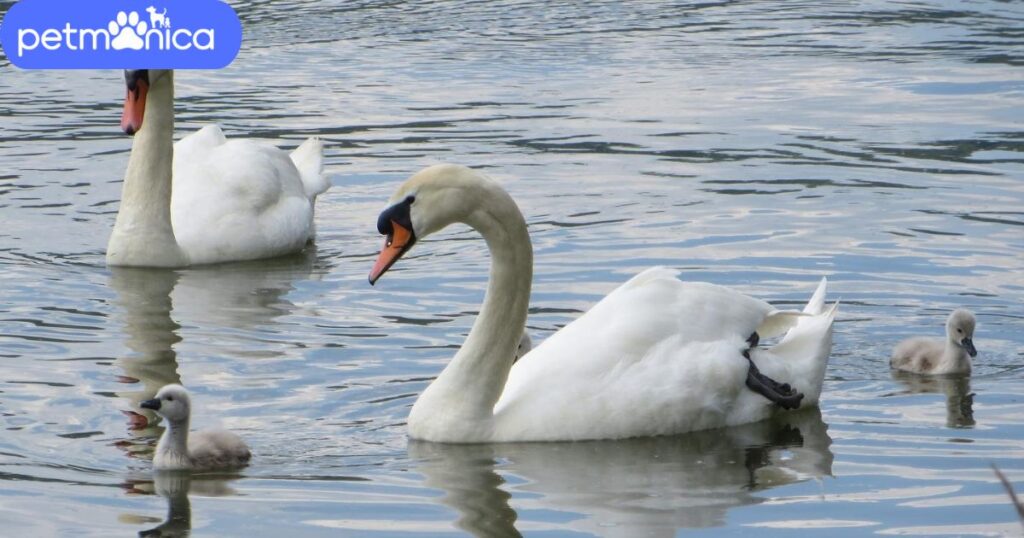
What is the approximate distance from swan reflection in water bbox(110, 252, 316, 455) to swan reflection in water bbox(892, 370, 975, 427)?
10.4ft

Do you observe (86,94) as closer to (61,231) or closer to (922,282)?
(61,231)

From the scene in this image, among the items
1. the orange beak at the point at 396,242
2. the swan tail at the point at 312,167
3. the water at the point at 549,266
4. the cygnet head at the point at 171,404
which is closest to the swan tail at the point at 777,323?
the water at the point at 549,266

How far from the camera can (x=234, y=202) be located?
43.3 feet

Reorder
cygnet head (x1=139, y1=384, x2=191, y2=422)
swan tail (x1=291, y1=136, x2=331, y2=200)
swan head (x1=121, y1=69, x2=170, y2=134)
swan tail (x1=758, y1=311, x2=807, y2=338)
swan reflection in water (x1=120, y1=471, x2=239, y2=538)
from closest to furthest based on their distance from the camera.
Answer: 1. swan reflection in water (x1=120, y1=471, x2=239, y2=538)
2. cygnet head (x1=139, y1=384, x2=191, y2=422)
3. swan tail (x1=758, y1=311, x2=807, y2=338)
4. swan head (x1=121, y1=69, x2=170, y2=134)
5. swan tail (x1=291, y1=136, x2=331, y2=200)

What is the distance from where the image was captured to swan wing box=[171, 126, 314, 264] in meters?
13.0

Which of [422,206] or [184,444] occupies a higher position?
[422,206]

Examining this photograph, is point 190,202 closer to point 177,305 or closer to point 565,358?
point 177,305

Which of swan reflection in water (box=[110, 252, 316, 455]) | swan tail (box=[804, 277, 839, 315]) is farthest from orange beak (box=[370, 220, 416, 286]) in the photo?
swan tail (box=[804, 277, 839, 315])

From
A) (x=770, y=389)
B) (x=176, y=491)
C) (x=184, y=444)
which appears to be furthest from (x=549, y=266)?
(x=176, y=491)

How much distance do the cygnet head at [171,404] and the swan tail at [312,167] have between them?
19.1 feet

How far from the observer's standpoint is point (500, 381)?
28.5ft

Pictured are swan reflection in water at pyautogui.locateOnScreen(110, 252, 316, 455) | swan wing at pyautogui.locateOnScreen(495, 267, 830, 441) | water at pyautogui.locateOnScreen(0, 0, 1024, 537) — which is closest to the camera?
water at pyautogui.locateOnScreen(0, 0, 1024, 537)

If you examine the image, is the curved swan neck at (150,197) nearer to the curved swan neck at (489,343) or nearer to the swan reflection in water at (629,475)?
the curved swan neck at (489,343)

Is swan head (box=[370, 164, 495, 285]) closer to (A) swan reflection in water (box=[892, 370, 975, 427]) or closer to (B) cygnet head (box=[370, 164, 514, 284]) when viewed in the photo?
(B) cygnet head (box=[370, 164, 514, 284])
